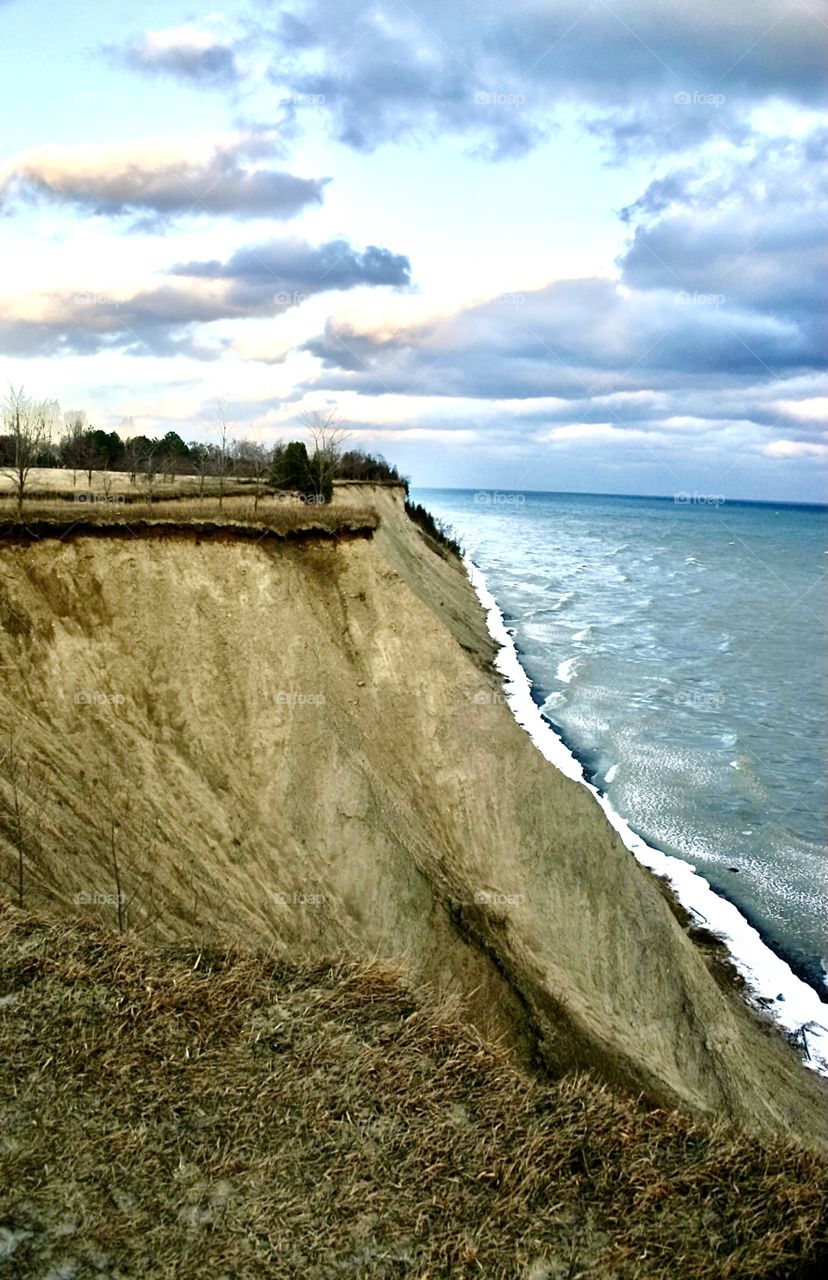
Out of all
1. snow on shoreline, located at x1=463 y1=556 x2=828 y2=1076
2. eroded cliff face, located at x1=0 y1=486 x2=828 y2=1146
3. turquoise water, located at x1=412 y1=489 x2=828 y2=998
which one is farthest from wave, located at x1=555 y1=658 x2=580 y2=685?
eroded cliff face, located at x1=0 y1=486 x2=828 y2=1146

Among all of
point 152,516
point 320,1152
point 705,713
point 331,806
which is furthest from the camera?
point 705,713

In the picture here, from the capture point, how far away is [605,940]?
20703 millimetres

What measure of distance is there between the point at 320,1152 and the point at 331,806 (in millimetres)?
11740

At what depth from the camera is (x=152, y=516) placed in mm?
20516

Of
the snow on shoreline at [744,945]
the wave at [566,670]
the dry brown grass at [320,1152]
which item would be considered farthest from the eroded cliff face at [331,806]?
the wave at [566,670]

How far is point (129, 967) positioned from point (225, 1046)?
1.56 m

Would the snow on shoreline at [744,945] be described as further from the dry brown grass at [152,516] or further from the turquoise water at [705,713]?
the dry brown grass at [152,516]

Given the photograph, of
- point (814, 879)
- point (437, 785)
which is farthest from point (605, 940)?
point (814, 879)

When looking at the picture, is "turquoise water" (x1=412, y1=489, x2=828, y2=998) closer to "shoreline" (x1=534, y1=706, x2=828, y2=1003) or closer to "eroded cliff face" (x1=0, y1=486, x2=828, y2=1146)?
"shoreline" (x1=534, y1=706, x2=828, y2=1003)

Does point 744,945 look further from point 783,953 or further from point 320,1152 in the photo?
point 320,1152

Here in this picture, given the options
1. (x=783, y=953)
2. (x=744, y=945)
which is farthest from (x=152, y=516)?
(x=783, y=953)

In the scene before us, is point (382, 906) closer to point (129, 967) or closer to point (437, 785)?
point (437, 785)

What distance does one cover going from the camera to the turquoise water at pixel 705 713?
31297mm

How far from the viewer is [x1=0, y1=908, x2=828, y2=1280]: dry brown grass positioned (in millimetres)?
6949
